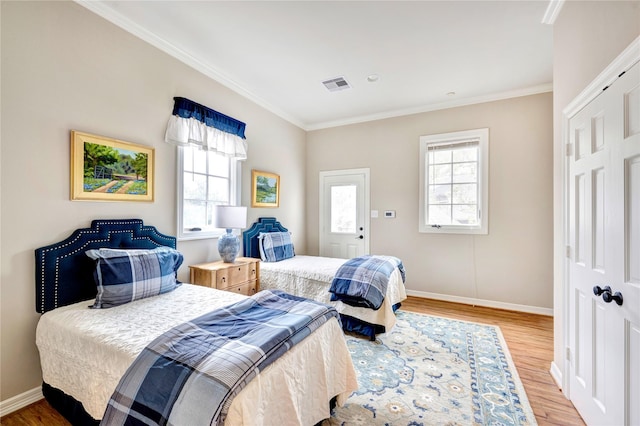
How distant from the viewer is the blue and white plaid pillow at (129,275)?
1.91 metres

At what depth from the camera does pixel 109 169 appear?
2.27 metres

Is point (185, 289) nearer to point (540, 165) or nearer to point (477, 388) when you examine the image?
point (477, 388)

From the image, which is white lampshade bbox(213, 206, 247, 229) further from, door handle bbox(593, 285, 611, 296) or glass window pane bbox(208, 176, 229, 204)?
door handle bbox(593, 285, 611, 296)

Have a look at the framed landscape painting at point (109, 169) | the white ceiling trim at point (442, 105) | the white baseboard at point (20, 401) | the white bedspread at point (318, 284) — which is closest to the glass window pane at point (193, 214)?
the framed landscape painting at point (109, 169)

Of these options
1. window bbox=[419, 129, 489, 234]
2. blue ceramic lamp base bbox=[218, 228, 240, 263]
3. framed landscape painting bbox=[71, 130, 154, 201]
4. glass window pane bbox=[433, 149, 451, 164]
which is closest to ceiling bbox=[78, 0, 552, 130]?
window bbox=[419, 129, 489, 234]

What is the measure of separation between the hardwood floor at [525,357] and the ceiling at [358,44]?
299 centimetres

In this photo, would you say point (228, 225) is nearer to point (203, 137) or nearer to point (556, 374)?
point (203, 137)

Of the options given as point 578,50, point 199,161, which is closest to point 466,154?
point 578,50

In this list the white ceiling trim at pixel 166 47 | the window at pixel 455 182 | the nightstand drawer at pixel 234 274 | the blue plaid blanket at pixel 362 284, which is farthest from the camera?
the window at pixel 455 182

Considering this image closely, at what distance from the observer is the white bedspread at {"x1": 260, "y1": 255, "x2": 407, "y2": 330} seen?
109 inches

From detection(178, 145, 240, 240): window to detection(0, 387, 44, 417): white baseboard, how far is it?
1492mm

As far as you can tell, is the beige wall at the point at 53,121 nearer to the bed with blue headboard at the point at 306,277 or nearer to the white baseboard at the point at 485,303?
the bed with blue headboard at the point at 306,277

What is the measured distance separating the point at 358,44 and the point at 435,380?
310 centimetres

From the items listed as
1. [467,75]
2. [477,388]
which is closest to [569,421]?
[477,388]
